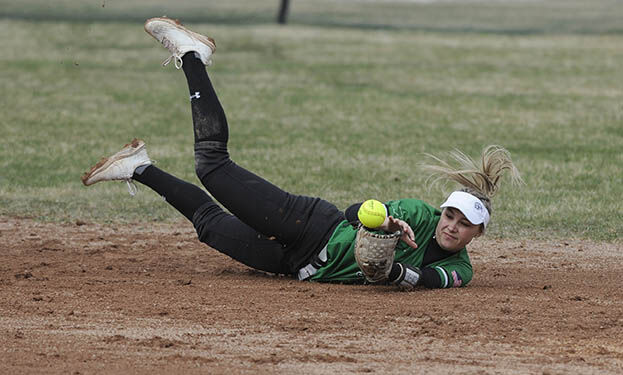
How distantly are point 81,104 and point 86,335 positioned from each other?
13.8m

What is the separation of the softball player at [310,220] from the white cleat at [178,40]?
0.10m

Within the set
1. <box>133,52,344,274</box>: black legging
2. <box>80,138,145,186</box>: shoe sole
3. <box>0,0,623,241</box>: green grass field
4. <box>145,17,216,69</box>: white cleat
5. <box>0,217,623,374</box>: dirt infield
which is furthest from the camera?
<box>0,0,623,241</box>: green grass field

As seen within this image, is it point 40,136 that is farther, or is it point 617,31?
point 617,31

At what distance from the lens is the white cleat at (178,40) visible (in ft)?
24.0

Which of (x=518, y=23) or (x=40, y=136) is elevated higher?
(x=518, y=23)

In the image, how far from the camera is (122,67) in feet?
76.8

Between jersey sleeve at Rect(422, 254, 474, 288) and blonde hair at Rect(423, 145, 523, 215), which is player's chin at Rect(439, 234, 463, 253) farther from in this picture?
blonde hair at Rect(423, 145, 523, 215)

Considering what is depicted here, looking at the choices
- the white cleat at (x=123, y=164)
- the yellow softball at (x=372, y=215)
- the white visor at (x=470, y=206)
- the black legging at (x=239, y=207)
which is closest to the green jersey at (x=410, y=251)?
the black legging at (x=239, y=207)

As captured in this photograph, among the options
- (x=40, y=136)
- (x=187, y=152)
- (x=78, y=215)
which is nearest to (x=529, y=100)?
(x=187, y=152)

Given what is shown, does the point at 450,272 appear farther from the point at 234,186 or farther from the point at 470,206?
the point at 234,186

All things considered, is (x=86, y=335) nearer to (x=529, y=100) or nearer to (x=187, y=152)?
(x=187, y=152)

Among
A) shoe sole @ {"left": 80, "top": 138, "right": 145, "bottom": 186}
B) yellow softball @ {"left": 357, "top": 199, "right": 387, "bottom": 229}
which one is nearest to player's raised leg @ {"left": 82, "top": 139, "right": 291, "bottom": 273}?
shoe sole @ {"left": 80, "top": 138, "right": 145, "bottom": 186}

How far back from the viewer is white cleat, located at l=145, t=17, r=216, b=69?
731 cm

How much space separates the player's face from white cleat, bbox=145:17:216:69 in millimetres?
2396
